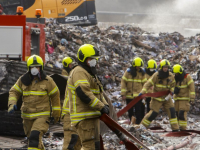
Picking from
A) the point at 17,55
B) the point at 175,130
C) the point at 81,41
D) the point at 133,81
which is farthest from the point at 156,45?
the point at 17,55

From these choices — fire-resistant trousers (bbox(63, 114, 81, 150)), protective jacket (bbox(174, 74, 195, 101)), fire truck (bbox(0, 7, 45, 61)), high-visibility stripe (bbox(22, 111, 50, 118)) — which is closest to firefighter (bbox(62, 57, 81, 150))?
fire-resistant trousers (bbox(63, 114, 81, 150))

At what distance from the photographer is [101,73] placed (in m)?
14.8

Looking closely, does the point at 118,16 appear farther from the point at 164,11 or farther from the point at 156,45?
the point at 156,45

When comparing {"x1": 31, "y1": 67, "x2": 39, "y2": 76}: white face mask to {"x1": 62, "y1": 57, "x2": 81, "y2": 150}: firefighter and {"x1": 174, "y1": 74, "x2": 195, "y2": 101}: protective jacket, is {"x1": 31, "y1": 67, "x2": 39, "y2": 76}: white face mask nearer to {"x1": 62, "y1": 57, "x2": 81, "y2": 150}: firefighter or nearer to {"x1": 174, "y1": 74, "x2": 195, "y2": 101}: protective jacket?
{"x1": 62, "y1": 57, "x2": 81, "y2": 150}: firefighter

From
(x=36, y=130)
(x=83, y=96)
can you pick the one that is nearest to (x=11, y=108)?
(x=36, y=130)

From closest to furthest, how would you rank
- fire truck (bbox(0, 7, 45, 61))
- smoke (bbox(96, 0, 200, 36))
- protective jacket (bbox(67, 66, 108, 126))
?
protective jacket (bbox(67, 66, 108, 126)) < fire truck (bbox(0, 7, 45, 61)) < smoke (bbox(96, 0, 200, 36))

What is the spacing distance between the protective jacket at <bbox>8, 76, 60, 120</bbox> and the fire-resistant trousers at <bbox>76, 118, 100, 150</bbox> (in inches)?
43.5

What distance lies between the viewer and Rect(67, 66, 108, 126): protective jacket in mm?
4602

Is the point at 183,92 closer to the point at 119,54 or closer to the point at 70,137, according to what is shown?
the point at 70,137

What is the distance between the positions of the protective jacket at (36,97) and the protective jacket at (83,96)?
1.02 metres

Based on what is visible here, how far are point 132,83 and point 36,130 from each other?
200 inches

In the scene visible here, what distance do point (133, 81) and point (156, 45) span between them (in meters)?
10.5

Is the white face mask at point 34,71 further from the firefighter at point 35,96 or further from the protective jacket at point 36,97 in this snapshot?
the protective jacket at point 36,97

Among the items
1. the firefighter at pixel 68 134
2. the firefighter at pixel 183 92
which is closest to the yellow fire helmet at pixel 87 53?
the firefighter at pixel 68 134
